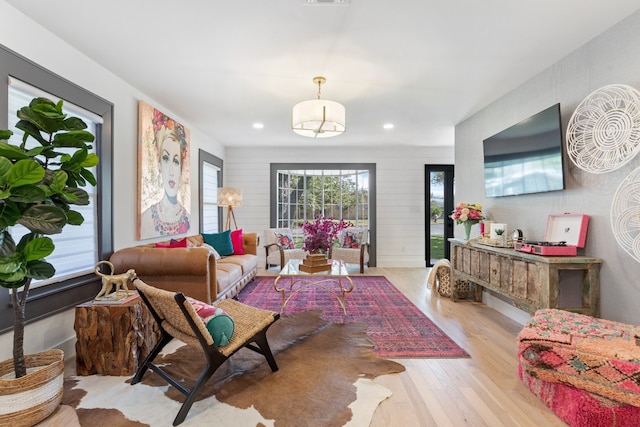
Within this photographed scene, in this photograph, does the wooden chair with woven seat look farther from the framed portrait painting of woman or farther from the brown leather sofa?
the framed portrait painting of woman

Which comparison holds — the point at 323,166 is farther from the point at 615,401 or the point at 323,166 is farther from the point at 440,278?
the point at 615,401

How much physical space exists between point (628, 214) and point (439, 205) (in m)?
→ 4.57

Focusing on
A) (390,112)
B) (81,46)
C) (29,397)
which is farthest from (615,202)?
(81,46)

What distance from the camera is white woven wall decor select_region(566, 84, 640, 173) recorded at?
2090 millimetres

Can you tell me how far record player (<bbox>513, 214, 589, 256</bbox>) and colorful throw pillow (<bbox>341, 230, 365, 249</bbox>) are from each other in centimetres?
335

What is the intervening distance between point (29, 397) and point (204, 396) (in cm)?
88

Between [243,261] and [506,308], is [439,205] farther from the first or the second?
[243,261]

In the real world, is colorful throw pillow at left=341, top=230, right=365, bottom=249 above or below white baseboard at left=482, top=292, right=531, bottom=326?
above

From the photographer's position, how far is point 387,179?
Answer: 6.54 metres

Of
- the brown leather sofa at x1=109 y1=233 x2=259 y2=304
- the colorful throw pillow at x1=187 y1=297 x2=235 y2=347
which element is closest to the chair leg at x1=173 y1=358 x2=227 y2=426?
the colorful throw pillow at x1=187 y1=297 x2=235 y2=347

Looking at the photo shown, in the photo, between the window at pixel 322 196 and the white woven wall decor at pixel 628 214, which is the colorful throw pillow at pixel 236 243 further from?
the white woven wall decor at pixel 628 214

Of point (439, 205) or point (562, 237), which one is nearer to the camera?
point (562, 237)

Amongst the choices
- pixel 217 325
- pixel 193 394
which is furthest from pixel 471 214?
pixel 193 394

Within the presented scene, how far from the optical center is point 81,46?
2545 mm
